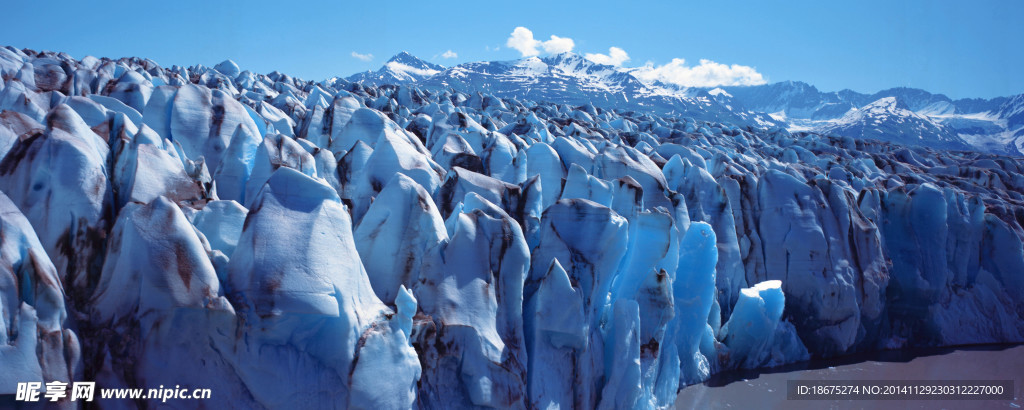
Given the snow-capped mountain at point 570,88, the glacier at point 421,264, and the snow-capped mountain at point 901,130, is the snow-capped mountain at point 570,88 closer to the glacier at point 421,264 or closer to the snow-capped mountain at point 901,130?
the snow-capped mountain at point 901,130

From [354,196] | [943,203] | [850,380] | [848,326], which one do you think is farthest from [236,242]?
[943,203]

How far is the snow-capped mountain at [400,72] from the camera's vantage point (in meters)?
80.9

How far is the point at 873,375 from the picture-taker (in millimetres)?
11453

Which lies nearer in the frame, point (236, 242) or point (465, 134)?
point (236, 242)

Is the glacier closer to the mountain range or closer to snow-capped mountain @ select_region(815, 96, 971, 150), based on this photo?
the mountain range

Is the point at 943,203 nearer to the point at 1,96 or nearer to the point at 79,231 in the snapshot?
the point at 79,231

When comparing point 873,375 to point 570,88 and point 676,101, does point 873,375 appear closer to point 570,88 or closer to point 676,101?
point 676,101

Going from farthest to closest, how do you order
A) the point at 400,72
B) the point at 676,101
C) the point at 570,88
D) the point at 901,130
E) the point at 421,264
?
the point at 400,72, the point at 570,88, the point at 901,130, the point at 676,101, the point at 421,264

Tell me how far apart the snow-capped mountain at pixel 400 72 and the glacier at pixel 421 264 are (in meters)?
66.4

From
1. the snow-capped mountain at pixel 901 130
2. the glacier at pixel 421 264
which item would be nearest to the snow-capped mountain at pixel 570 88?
the snow-capped mountain at pixel 901 130

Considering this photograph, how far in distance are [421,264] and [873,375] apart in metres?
9.38

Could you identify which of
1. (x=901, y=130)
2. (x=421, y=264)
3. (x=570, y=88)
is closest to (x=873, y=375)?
(x=421, y=264)

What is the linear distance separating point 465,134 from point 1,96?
8984 mm

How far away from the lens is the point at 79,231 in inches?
229
